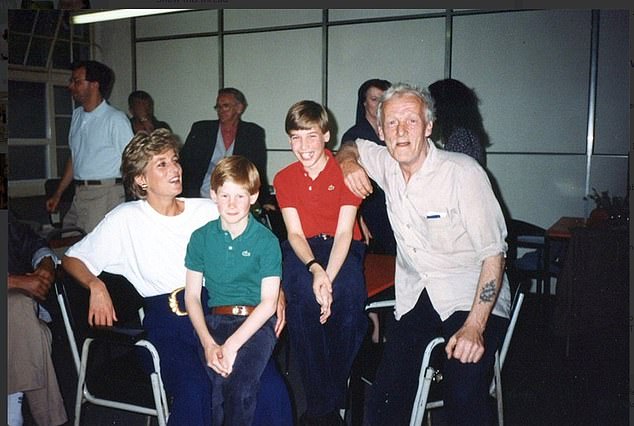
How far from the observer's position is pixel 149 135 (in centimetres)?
201

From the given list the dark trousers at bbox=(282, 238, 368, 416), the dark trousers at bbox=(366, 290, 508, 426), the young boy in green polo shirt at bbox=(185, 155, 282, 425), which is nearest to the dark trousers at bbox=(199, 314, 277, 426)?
the young boy in green polo shirt at bbox=(185, 155, 282, 425)

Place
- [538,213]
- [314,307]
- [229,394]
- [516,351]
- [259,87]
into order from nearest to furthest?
[229,394], [314,307], [259,87], [516,351], [538,213]

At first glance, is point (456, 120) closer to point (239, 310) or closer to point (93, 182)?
point (239, 310)

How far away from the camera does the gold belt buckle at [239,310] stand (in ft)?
6.05

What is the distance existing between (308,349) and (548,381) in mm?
1602

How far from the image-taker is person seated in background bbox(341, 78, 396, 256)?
8.66 ft

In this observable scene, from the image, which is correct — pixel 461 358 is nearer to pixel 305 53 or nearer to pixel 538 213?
pixel 305 53

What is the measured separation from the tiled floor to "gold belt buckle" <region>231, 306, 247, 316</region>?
3.23ft

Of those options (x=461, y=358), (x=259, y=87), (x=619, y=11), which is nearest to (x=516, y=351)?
(x=461, y=358)

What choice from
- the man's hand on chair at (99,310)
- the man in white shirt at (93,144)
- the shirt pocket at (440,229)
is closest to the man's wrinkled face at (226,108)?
the man in white shirt at (93,144)

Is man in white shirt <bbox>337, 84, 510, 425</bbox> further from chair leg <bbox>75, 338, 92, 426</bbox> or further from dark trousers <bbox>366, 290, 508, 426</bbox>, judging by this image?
chair leg <bbox>75, 338, 92, 426</bbox>

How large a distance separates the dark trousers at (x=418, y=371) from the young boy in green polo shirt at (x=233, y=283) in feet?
1.59

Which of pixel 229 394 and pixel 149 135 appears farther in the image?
pixel 149 135

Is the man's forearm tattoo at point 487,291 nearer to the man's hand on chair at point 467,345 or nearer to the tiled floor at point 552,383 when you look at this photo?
the man's hand on chair at point 467,345
